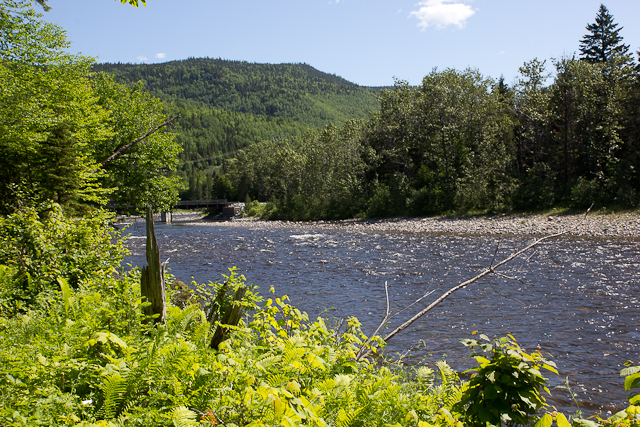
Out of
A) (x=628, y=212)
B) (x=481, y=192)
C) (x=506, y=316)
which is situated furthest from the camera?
(x=481, y=192)

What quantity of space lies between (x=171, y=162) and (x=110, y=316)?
21.2 meters

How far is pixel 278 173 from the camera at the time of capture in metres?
81.4

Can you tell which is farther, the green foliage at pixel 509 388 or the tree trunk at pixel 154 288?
the tree trunk at pixel 154 288

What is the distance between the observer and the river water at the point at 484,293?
761cm

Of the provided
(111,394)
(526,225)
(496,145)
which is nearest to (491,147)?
(496,145)

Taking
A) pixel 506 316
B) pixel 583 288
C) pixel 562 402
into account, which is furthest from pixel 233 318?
pixel 583 288

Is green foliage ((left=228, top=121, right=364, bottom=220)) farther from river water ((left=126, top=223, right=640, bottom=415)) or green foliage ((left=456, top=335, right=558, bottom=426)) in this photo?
green foliage ((left=456, top=335, right=558, bottom=426))

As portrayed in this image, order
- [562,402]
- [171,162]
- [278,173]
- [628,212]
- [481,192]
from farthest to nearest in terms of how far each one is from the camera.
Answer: [278,173]
[481,192]
[628,212]
[171,162]
[562,402]

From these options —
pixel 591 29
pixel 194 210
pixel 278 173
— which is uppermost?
pixel 591 29

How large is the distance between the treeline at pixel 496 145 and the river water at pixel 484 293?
44.2 feet

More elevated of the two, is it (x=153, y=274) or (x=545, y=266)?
(x=153, y=274)

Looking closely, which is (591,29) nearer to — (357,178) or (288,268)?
(357,178)

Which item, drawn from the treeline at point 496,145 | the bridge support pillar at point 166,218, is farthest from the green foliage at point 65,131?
the bridge support pillar at point 166,218

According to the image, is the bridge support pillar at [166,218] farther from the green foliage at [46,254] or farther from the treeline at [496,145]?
the green foliage at [46,254]
